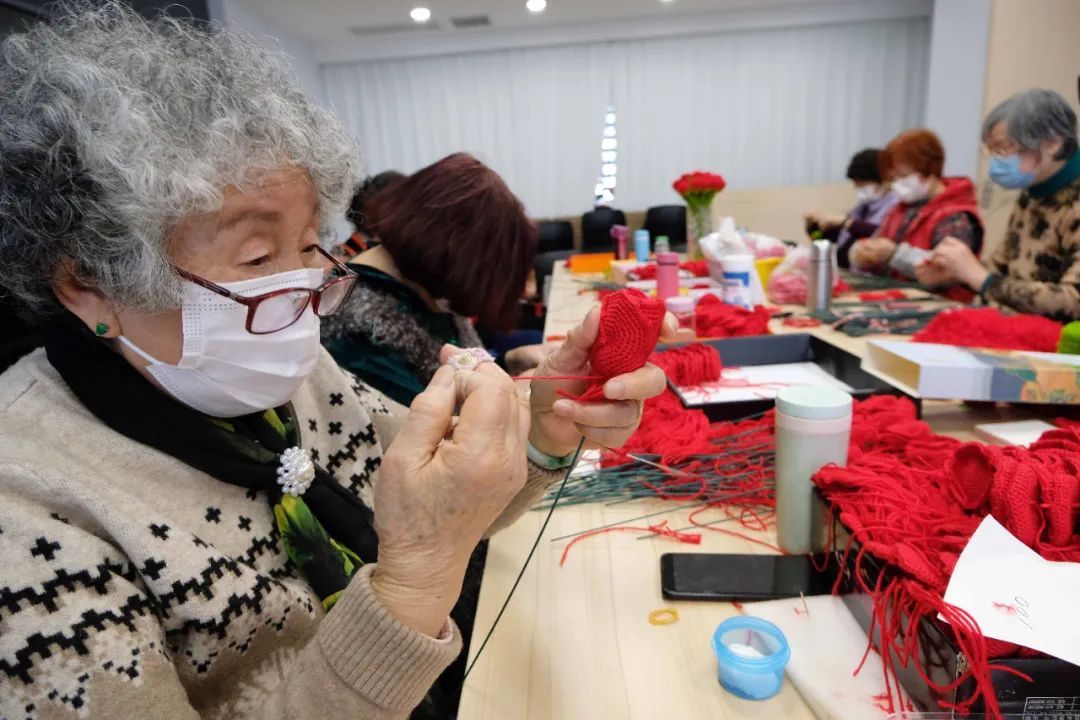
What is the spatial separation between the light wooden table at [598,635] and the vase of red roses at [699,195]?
2705mm

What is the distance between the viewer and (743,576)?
872 millimetres

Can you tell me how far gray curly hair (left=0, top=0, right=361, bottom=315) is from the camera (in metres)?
0.69

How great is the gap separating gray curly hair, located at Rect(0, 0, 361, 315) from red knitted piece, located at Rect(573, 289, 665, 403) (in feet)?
1.40

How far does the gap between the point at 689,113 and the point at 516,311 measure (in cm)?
570

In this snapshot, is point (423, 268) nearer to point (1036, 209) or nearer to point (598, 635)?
point (598, 635)

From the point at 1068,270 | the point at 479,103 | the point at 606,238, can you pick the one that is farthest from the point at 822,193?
the point at 479,103

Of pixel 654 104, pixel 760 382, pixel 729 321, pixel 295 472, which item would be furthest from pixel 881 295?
pixel 654 104

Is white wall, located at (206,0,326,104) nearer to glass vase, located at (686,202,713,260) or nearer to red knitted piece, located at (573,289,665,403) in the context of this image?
glass vase, located at (686,202,713,260)

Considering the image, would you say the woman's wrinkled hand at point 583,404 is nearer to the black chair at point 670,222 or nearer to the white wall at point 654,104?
the black chair at point 670,222

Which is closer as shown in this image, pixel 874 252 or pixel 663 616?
pixel 663 616

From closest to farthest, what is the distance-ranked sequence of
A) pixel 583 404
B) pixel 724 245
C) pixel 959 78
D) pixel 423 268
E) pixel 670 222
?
pixel 583 404, pixel 423 268, pixel 724 245, pixel 959 78, pixel 670 222

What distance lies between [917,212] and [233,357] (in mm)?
3598

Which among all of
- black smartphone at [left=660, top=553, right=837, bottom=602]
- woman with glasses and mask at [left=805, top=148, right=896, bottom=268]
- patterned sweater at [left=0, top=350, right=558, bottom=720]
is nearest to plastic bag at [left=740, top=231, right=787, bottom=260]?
woman with glasses and mask at [left=805, top=148, right=896, bottom=268]

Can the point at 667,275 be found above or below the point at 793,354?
above
